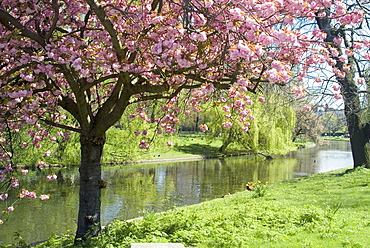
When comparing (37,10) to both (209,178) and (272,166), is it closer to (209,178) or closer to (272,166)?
(209,178)

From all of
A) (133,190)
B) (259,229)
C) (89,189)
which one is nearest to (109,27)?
(89,189)

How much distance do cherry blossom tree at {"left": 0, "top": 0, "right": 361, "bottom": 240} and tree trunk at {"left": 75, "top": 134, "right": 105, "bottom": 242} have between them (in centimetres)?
2

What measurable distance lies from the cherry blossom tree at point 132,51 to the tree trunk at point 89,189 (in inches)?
0.7

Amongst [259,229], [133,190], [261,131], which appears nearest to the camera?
[259,229]

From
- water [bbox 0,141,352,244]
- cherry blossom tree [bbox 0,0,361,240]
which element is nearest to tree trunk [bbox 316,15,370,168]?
water [bbox 0,141,352,244]

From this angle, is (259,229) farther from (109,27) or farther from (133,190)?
(133,190)

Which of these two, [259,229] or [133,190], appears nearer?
[259,229]

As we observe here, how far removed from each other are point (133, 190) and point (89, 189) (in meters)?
9.71

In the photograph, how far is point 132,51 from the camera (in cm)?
589

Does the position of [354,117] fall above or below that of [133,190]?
above

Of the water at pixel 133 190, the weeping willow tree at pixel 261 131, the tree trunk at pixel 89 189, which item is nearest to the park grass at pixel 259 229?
the tree trunk at pixel 89 189

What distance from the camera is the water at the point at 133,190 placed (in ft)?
35.8

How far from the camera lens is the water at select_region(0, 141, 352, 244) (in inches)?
430

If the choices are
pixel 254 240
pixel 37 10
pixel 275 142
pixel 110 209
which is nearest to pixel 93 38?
pixel 37 10
